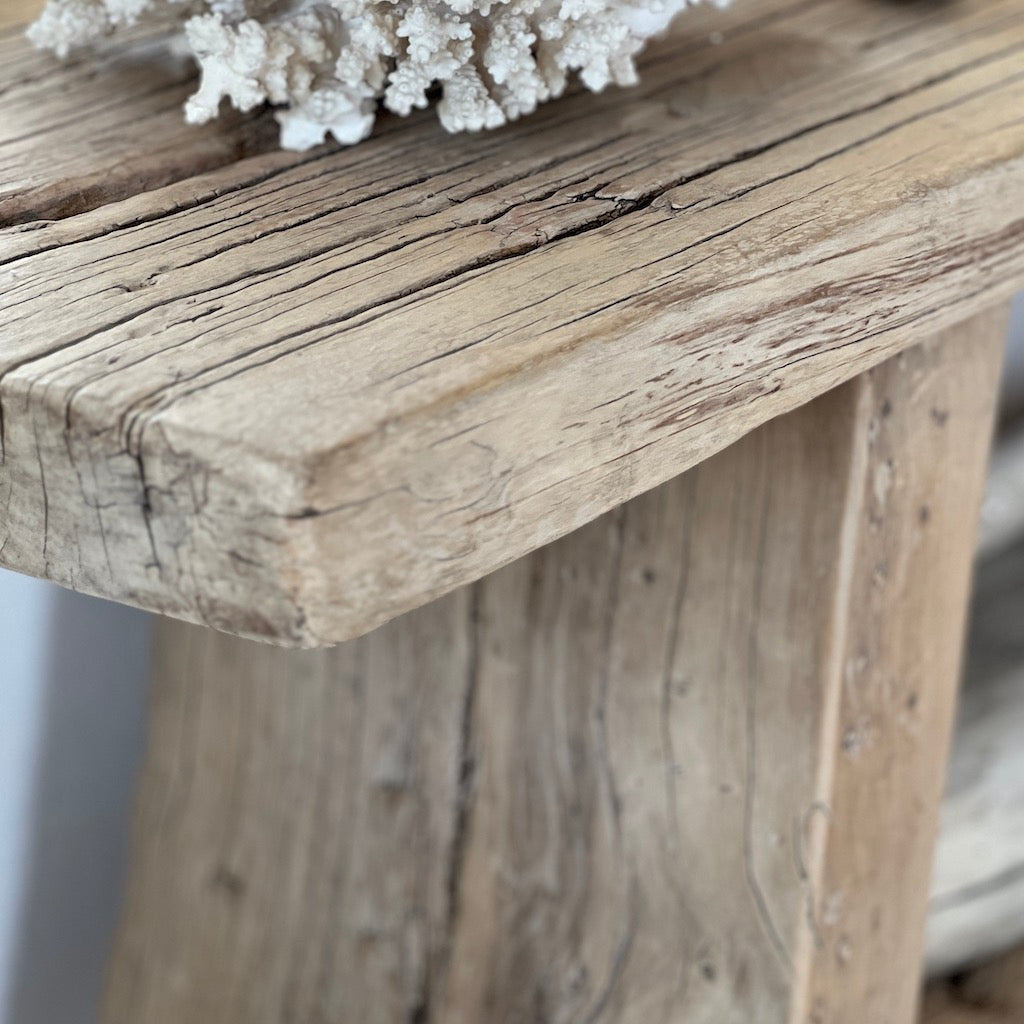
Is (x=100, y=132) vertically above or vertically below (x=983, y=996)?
above

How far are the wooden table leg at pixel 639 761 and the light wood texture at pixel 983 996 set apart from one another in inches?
13.1

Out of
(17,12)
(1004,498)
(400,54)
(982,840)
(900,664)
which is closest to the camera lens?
(400,54)

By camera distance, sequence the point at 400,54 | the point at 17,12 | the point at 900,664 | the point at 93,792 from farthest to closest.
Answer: the point at 93,792 < the point at 17,12 < the point at 900,664 < the point at 400,54

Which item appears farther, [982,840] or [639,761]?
[982,840]

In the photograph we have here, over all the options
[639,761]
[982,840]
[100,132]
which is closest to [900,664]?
[639,761]

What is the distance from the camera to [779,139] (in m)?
0.71

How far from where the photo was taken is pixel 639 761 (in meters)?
0.88

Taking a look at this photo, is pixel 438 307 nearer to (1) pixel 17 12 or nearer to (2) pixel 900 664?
(2) pixel 900 664

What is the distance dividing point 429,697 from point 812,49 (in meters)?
0.51

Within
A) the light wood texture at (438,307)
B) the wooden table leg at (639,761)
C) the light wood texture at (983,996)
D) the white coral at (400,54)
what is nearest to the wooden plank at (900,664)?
the wooden table leg at (639,761)

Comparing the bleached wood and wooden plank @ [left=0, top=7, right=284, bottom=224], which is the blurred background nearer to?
Answer: the bleached wood

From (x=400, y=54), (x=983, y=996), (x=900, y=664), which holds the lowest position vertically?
(x=983, y=996)

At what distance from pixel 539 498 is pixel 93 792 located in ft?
3.15

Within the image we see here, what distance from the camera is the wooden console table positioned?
0.45m
